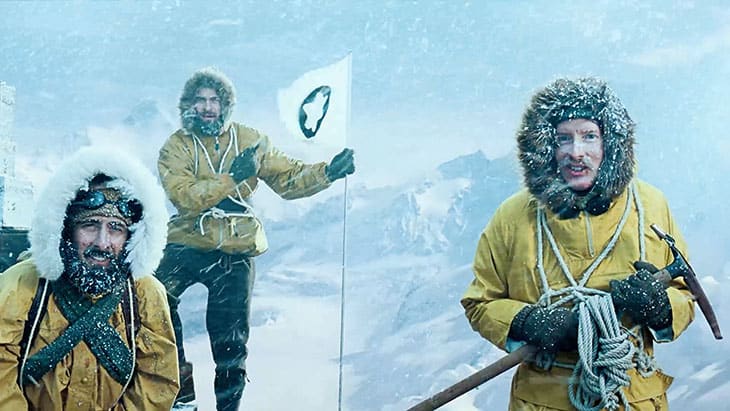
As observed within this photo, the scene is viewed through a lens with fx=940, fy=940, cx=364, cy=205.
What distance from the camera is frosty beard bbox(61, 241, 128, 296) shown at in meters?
2.79

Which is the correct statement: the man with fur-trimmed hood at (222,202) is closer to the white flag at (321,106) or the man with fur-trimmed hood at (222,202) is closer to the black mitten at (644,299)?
the white flag at (321,106)

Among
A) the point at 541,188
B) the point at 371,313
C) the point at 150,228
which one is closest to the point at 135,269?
the point at 150,228

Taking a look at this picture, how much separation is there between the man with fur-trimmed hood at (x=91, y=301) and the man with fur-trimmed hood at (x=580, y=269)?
984 mm

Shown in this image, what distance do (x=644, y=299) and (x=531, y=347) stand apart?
0.35 metres

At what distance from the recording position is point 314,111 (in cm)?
318

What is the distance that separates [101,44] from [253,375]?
4.08ft

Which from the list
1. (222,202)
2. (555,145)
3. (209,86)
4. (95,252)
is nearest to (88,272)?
(95,252)

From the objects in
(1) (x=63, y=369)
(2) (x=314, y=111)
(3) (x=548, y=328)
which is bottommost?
(1) (x=63, y=369)

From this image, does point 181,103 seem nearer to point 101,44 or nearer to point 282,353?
point 101,44

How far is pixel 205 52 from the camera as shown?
3.22 m

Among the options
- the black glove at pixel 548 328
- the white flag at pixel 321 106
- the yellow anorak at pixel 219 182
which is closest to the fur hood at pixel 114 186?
the yellow anorak at pixel 219 182

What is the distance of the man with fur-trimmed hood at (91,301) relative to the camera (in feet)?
9.07

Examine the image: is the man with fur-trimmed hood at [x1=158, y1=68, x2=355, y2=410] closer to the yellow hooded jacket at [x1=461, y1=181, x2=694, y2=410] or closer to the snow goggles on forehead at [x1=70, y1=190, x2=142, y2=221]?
the snow goggles on forehead at [x1=70, y1=190, x2=142, y2=221]

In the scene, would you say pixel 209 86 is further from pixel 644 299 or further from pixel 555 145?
pixel 644 299
